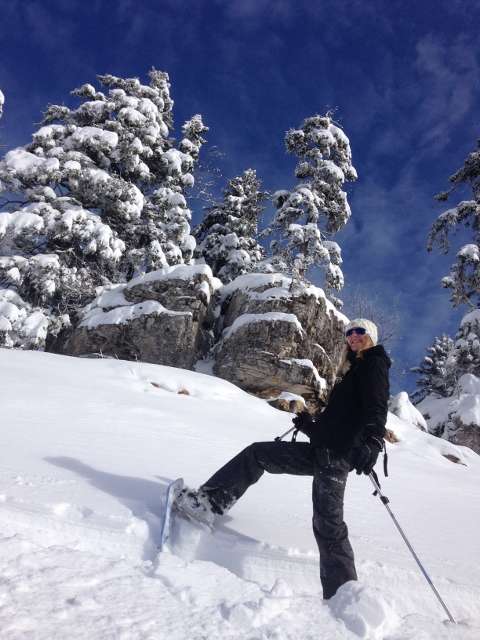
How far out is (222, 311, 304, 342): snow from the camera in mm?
13188

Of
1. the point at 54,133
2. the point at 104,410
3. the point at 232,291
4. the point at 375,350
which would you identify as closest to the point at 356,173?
the point at 232,291

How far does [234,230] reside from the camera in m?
22.5

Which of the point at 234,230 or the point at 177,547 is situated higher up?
the point at 234,230

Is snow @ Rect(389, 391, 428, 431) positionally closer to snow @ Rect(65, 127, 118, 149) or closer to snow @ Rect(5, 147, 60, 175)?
snow @ Rect(65, 127, 118, 149)

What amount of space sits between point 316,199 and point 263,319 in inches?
236

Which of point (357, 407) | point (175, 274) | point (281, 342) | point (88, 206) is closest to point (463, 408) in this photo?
point (281, 342)

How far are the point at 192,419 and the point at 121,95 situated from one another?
15645mm

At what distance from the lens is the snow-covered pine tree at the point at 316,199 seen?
16.0 m

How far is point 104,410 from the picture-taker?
6516mm

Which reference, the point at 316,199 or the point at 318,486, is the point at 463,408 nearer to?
the point at 316,199

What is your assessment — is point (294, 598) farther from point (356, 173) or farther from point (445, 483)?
point (356, 173)

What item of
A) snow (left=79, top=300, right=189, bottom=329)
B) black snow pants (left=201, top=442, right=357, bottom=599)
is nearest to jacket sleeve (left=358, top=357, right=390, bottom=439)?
black snow pants (left=201, top=442, right=357, bottom=599)

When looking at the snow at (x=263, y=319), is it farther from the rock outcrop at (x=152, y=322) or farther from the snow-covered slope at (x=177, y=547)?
the snow-covered slope at (x=177, y=547)

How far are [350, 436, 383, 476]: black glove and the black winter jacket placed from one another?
0.04m
